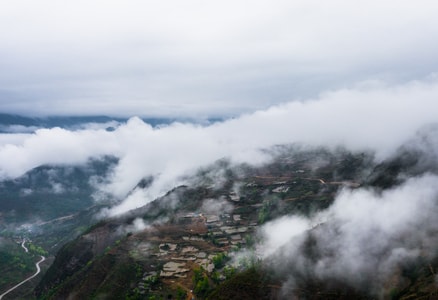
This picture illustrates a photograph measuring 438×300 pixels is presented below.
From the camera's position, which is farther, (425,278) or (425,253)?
(425,253)

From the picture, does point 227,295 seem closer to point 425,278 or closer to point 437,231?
point 425,278

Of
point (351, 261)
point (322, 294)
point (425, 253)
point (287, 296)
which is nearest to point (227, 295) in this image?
point (287, 296)

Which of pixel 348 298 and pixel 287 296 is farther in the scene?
pixel 287 296

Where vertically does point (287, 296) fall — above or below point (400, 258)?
below

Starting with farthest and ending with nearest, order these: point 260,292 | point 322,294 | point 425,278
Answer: point 260,292, point 322,294, point 425,278

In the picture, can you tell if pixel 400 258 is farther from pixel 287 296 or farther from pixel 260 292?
pixel 260 292

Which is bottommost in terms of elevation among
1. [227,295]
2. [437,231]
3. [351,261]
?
[227,295]

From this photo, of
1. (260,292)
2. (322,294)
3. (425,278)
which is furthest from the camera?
(260,292)

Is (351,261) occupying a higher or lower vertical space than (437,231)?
lower

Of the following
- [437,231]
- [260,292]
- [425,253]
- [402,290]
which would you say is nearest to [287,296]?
[260,292]
